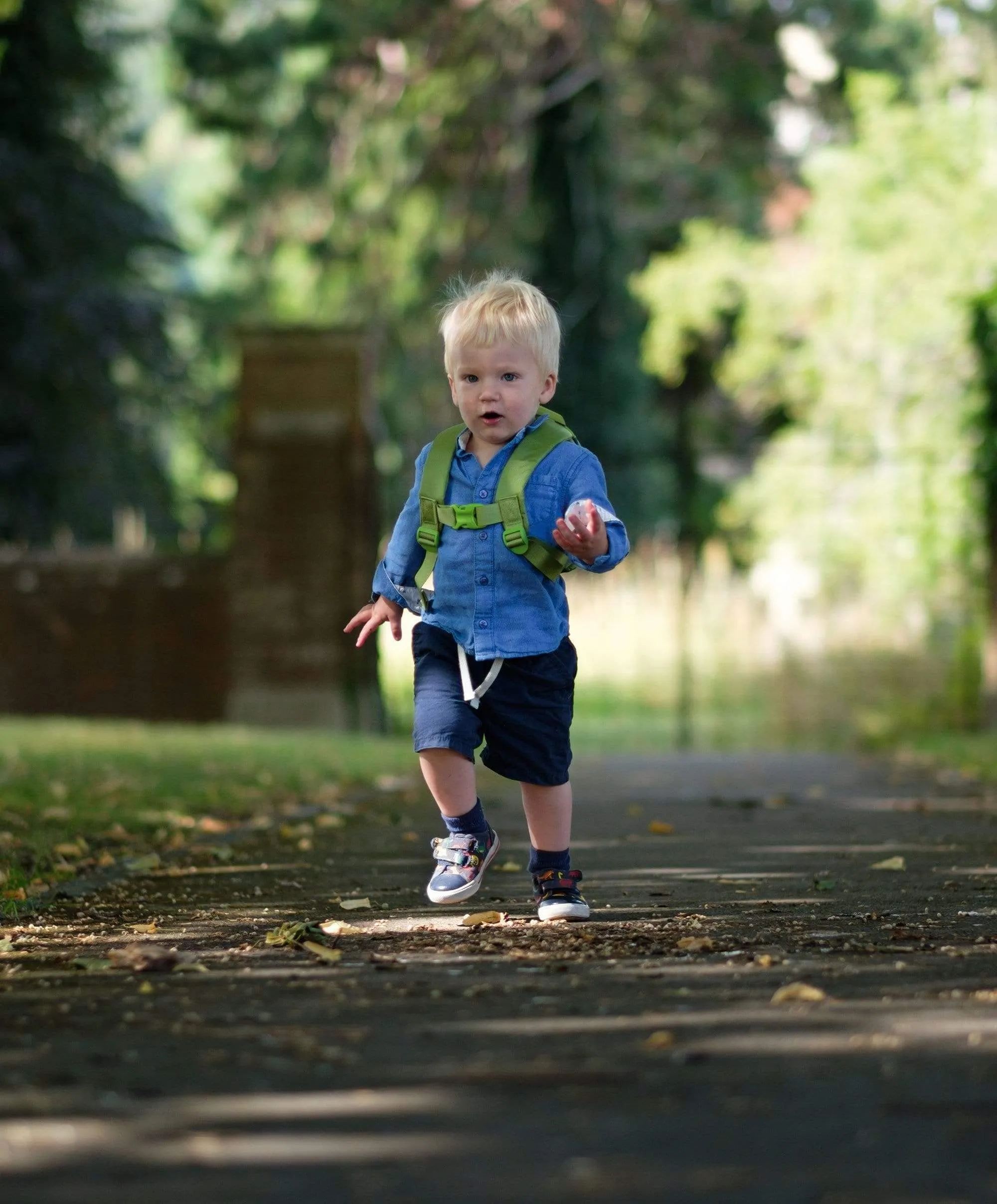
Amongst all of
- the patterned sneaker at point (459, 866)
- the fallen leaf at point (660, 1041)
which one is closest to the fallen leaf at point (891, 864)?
the patterned sneaker at point (459, 866)

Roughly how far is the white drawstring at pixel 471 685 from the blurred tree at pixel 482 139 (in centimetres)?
2197

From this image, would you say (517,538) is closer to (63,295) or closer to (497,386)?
(497,386)

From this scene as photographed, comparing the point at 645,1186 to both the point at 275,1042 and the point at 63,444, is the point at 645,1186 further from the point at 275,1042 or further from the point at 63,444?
the point at 63,444

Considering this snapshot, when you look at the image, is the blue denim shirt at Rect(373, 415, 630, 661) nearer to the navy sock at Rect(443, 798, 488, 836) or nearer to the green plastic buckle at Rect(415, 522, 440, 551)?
the green plastic buckle at Rect(415, 522, 440, 551)

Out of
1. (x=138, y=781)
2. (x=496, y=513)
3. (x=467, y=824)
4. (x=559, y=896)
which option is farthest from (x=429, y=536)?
(x=138, y=781)

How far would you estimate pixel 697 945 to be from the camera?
4.35 metres

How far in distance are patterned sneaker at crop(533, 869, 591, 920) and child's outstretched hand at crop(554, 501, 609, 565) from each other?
31.7 inches

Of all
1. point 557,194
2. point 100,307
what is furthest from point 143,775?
point 557,194

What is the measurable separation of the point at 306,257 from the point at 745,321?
20.8 feet

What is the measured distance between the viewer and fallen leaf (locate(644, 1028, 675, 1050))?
3256mm

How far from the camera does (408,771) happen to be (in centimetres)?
1143

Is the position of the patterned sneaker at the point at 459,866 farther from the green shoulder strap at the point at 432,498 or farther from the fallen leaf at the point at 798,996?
the fallen leaf at the point at 798,996

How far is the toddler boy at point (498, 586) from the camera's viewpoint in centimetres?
520

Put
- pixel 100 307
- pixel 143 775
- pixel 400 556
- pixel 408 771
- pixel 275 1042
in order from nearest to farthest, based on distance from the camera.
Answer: pixel 275 1042 < pixel 400 556 < pixel 143 775 < pixel 408 771 < pixel 100 307
